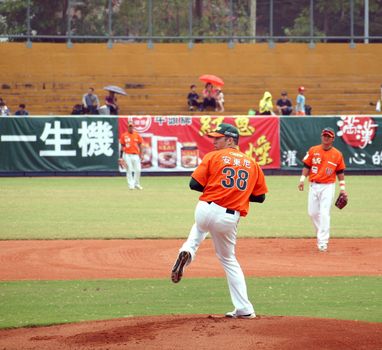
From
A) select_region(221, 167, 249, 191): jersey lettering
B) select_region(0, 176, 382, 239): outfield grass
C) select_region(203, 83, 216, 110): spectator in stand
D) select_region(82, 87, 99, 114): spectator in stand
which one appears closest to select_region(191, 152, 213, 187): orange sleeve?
select_region(221, 167, 249, 191): jersey lettering

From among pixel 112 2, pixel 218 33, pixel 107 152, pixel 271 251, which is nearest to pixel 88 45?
pixel 112 2

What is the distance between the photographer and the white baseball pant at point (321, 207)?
15594 millimetres

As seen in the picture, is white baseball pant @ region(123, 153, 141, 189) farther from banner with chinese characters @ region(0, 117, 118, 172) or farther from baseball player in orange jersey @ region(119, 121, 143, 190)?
banner with chinese characters @ region(0, 117, 118, 172)

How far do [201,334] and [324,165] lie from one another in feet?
24.8

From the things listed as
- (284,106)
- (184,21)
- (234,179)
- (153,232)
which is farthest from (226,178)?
(184,21)

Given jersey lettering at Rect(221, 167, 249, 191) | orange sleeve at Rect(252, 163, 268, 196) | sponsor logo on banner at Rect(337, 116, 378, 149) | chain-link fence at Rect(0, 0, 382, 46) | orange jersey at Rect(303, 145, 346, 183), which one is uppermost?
chain-link fence at Rect(0, 0, 382, 46)

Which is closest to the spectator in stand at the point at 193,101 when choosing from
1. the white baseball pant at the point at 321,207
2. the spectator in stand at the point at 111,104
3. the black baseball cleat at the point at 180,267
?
the spectator in stand at the point at 111,104

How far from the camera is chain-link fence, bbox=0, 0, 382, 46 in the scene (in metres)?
42.1

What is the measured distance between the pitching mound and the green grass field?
697 millimetres

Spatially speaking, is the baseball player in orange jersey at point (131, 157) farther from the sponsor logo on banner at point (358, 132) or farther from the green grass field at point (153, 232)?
the sponsor logo on banner at point (358, 132)

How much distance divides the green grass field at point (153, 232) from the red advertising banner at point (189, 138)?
909 millimetres

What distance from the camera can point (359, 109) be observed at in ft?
133

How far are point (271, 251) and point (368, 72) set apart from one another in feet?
93.7

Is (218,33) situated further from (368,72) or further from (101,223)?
(101,223)
